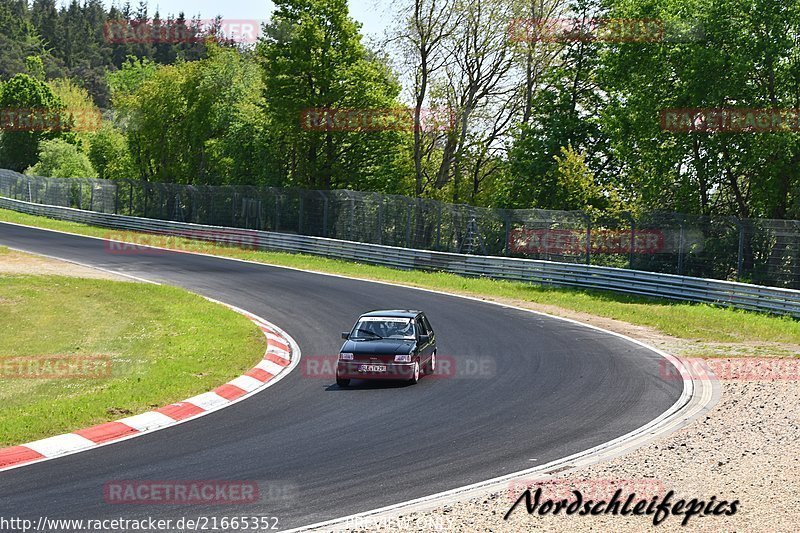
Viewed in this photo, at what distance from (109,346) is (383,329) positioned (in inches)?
277

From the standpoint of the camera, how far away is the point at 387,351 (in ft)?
54.0

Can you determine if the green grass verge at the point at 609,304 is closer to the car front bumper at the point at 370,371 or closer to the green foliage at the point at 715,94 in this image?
the green foliage at the point at 715,94

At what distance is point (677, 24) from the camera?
3309 centimetres

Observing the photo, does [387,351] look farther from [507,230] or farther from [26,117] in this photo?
[26,117]

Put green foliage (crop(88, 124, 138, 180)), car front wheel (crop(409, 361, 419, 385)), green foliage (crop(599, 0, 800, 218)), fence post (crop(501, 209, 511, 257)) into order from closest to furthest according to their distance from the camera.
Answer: car front wheel (crop(409, 361, 419, 385)) < green foliage (crop(599, 0, 800, 218)) < fence post (crop(501, 209, 511, 257)) < green foliage (crop(88, 124, 138, 180))

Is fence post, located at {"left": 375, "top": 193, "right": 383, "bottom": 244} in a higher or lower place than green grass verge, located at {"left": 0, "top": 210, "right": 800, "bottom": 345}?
higher

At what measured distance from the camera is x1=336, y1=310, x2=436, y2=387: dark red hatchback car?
1636cm

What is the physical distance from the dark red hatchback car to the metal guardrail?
12641mm

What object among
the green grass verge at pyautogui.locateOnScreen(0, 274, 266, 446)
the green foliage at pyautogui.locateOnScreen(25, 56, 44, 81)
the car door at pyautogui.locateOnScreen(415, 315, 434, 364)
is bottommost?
the green grass verge at pyautogui.locateOnScreen(0, 274, 266, 446)

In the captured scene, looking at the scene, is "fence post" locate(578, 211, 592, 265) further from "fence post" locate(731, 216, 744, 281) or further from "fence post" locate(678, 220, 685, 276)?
"fence post" locate(731, 216, 744, 281)

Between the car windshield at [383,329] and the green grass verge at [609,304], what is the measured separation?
861 centimetres

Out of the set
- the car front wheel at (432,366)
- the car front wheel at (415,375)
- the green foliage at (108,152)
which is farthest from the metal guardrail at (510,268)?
the green foliage at (108,152)

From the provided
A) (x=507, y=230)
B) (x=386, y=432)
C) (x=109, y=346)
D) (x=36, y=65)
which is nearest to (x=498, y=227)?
(x=507, y=230)

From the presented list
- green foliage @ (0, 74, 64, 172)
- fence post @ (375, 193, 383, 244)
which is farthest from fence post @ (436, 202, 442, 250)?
green foliage @ (0, 74, 64, 172)
